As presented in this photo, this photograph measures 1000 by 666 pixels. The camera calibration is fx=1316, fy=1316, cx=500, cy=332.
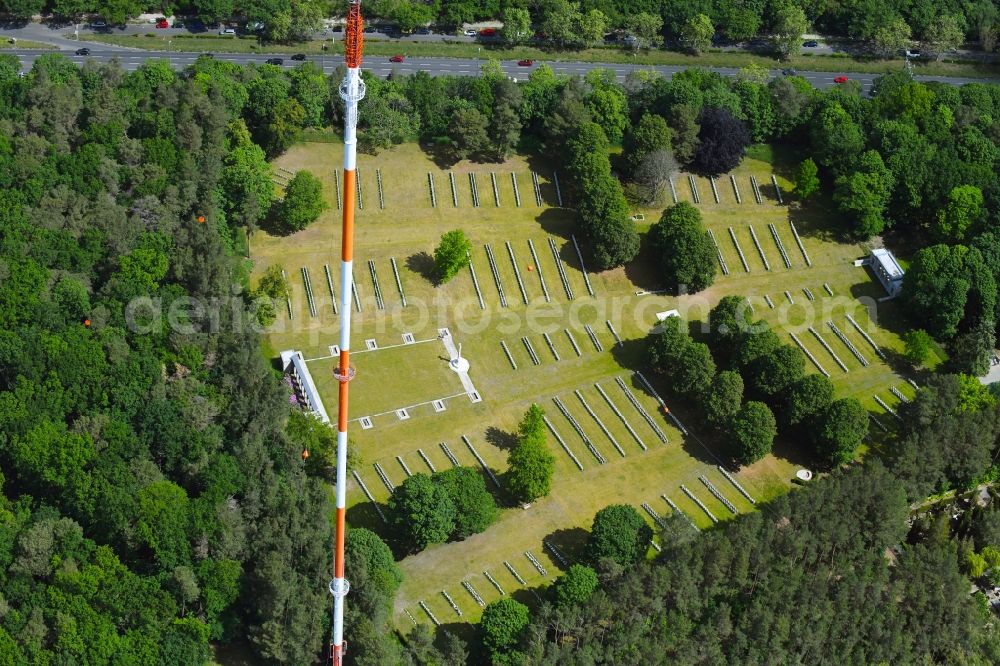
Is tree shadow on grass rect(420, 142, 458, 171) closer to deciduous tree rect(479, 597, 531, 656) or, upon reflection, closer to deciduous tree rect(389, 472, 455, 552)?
deciduous tree rect(389, 472, 455, 552)

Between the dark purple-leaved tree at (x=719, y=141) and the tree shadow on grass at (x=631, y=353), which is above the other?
the dark purple-leaved tree at (x=719, y=141)

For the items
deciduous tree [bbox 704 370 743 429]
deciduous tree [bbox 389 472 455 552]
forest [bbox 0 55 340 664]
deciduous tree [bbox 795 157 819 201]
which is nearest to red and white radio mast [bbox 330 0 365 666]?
forest [bbox 0 55 340 664]

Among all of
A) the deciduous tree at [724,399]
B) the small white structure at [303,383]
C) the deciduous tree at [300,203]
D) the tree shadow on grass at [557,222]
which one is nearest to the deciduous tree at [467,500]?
the small white structure at [303,383]

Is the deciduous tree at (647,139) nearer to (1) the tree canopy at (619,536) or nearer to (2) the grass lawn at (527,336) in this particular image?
(2) the grass lawn at (527,336)

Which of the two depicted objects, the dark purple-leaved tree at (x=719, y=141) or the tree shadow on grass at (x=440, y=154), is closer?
the dark purple-leaved tree at (x=719, y=141)

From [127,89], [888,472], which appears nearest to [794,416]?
[888,472]
